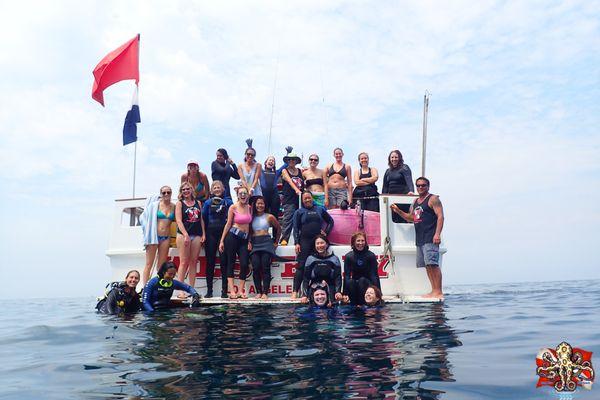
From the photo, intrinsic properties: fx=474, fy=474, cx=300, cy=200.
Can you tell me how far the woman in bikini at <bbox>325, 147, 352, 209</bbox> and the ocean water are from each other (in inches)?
120

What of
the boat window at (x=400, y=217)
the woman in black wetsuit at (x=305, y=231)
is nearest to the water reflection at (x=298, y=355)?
the woman in black wetsuit at (x=305, y=231)

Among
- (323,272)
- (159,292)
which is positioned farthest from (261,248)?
(159,292)

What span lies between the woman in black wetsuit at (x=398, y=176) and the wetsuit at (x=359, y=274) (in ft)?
6.84

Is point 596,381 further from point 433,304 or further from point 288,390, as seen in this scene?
point 433,304

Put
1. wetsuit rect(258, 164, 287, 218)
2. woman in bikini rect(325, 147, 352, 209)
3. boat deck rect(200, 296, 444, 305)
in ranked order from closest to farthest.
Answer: boat deck rect(200, 296, 444, 305), woman in bikini rect(325, 147, 352, 209), wetsuit rect(258, 164, 287, 218)

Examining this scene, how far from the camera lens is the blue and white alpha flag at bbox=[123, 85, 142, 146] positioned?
1203 cm

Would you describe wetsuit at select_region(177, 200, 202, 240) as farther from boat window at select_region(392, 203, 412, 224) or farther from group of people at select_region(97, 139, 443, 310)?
boat window at select_region(392, 203, 412, 224)

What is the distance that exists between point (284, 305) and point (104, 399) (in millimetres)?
5715

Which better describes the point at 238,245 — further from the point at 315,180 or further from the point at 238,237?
the point at 315,180

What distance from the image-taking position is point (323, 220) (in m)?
9.88

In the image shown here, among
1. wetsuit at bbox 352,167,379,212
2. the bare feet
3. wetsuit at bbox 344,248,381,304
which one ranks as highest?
wetsuit at bbox 352,167,379,212

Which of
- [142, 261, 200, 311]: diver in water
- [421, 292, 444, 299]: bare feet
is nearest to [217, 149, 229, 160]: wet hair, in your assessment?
[142, 261, 200, 311]: diver in water

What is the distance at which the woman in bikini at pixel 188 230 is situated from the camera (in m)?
9.55

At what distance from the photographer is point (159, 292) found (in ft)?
29.9
